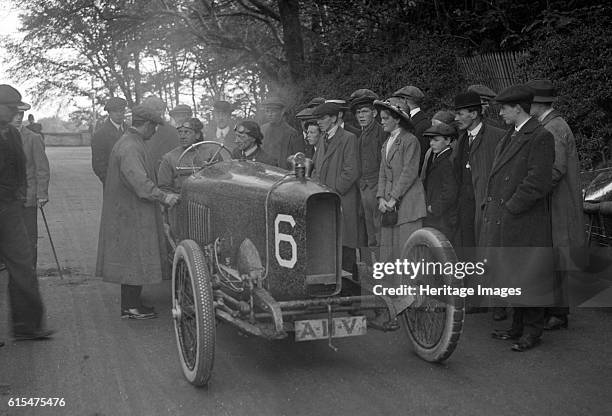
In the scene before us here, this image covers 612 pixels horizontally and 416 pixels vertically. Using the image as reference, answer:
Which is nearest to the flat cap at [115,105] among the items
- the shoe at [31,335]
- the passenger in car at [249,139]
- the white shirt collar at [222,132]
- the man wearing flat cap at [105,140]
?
the man wearing flat cap at [105,140]

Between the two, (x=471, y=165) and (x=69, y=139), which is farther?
(x=69, y=139)

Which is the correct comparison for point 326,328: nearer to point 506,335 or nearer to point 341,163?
point 506,335

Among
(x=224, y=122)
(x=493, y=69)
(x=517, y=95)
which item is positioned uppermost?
(x=493, y=69)

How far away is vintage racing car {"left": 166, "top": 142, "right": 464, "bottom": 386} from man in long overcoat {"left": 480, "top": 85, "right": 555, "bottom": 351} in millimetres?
814

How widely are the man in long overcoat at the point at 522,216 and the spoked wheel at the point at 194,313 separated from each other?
2.28 metres

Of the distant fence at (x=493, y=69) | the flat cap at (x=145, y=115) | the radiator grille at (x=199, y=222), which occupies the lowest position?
the radiator grille at (x=199, y=222)

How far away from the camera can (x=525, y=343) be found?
18.0 ft

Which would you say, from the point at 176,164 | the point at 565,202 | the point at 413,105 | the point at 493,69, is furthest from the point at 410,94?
the point at 493,69

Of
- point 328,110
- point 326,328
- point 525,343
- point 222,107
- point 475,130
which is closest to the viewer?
point 326,328

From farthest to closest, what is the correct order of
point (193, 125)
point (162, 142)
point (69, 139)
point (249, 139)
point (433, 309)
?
point (69, 139) < point (162, 142) < point (193, 125) < point (249, 139) < point (433, 309)

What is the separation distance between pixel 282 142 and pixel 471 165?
3.13m

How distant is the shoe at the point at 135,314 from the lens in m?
6.65

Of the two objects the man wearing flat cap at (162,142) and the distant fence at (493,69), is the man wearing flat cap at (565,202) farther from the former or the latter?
the man wearing flat cap at (162,142)

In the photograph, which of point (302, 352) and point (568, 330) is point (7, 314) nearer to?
point (302, 352)
